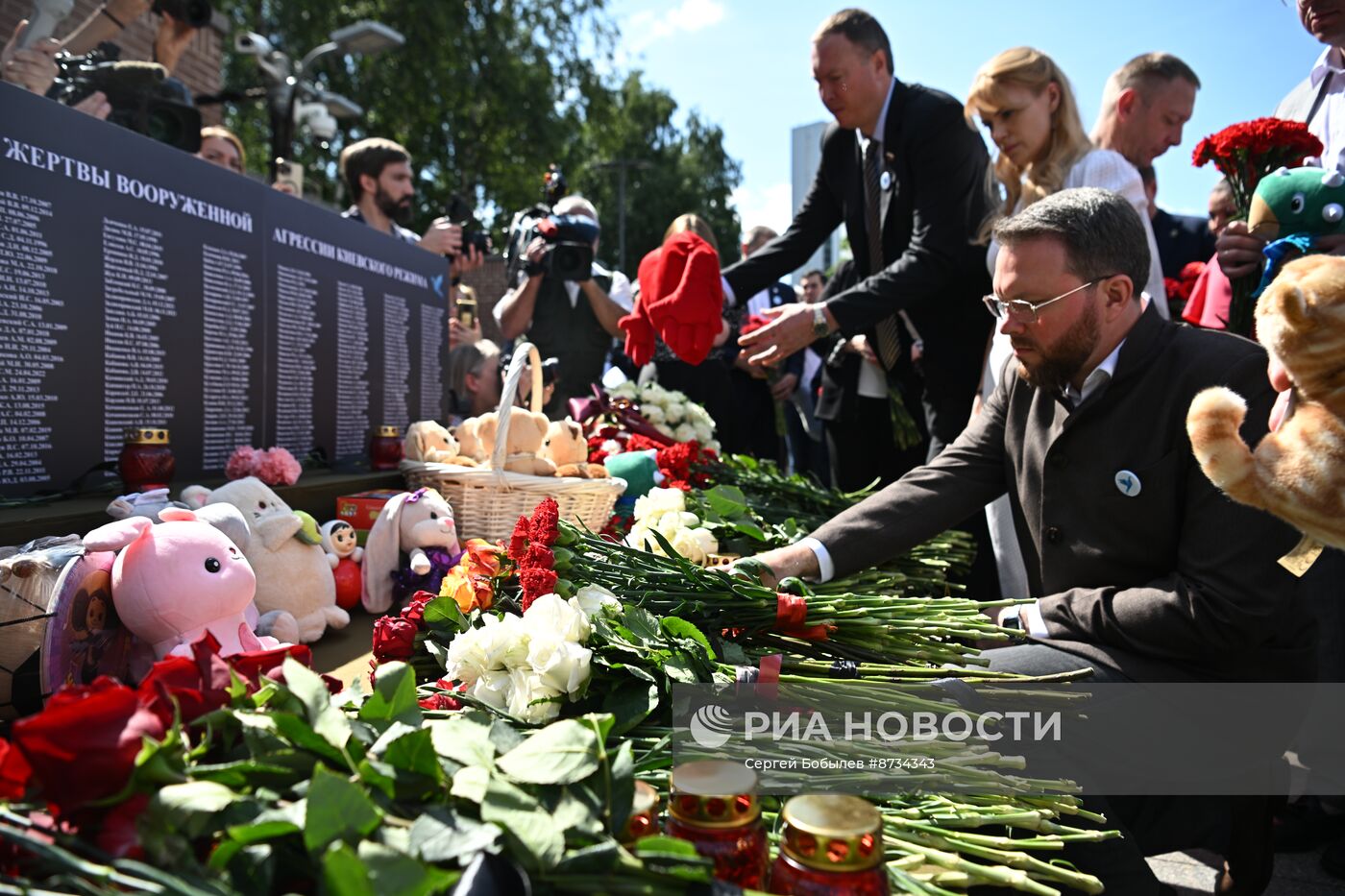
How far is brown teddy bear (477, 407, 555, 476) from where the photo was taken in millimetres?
2418

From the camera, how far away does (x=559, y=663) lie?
102 cm

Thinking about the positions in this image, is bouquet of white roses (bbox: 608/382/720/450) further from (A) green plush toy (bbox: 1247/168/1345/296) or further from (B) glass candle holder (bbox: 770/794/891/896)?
(B) glass candle holder (bbox: 770/794/891/896)

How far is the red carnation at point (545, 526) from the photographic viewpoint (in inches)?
54.3

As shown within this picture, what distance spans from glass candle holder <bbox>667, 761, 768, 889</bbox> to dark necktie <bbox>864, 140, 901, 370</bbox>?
261 centimetres

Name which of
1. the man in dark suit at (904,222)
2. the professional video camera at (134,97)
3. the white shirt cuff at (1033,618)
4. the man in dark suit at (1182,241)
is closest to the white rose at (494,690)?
the white shirt cuff at (1033,618)

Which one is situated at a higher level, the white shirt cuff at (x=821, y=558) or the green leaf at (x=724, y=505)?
the green leaf at (x=724, y=505)

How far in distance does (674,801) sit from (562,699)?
12.0 inches

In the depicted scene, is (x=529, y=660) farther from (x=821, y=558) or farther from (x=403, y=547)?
(x=403, y=547)

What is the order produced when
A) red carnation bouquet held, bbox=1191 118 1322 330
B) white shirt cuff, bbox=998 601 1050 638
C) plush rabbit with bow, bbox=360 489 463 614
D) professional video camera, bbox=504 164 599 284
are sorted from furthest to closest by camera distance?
professional video camera, bbox=504 164 599 284, red carnation bouquet held, bbox=1191 118 1322 330, plush rabbit with bow, bbox=360 489 463 614, white shirt cuff, bbox=998 601 1050 638

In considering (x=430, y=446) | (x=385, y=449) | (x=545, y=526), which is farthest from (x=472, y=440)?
Result: (x=545, y=526)

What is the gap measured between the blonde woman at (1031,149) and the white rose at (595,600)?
5.91ft

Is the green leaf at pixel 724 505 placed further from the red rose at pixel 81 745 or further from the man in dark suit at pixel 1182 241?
the man in dark suit at pixel 1182 241

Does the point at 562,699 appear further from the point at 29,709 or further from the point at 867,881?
the point at 29,709

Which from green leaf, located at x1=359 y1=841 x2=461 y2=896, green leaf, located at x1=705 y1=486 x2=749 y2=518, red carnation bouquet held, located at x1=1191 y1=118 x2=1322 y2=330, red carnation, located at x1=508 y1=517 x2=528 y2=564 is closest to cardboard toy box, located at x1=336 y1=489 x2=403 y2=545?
green leaf, located at x1=705 y1=486 x2=749 y2=518
